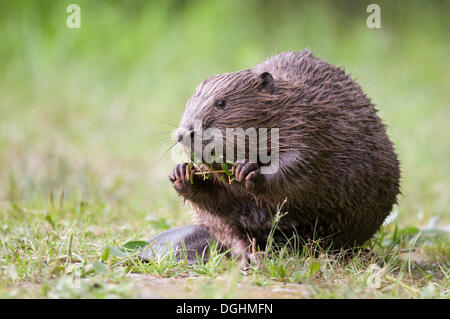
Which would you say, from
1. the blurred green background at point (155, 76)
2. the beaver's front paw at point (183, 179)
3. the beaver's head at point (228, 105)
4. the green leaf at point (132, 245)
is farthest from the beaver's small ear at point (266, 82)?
the blurred green background at point (155, 76)

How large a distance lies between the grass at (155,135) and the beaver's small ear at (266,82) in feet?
2.27

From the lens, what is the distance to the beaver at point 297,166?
12.7 ft

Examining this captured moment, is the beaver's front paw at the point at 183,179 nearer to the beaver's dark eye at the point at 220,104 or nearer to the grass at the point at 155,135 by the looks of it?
the grass at the point at 155,135

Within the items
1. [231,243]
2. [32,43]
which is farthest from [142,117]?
[231,243]

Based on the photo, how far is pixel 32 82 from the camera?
9164mm

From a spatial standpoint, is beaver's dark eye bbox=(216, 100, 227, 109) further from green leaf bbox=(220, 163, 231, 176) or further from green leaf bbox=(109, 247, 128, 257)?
green leaf bbox=(109, 247, 128, 257)

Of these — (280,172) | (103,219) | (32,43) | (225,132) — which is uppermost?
(32,43)

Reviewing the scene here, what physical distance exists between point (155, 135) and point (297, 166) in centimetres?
466

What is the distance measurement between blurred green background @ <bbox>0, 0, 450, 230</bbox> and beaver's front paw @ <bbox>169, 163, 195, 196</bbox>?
172cm

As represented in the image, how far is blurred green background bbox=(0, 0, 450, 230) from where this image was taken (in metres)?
6.84

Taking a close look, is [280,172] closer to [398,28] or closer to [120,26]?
[120,26]

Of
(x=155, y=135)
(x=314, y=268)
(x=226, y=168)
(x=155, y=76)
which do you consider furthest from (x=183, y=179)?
(x=155, y=76)
